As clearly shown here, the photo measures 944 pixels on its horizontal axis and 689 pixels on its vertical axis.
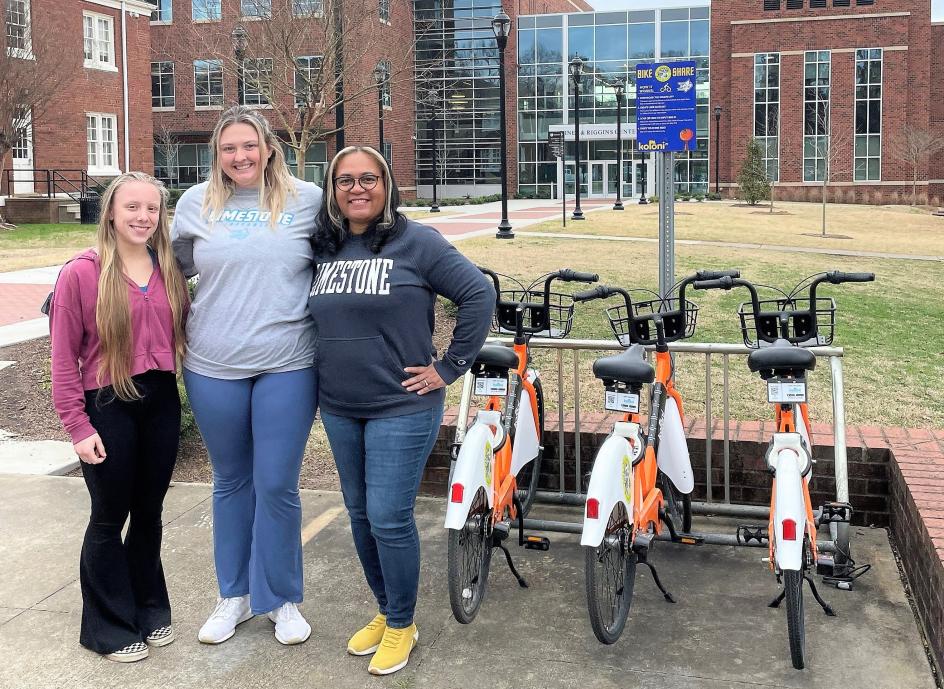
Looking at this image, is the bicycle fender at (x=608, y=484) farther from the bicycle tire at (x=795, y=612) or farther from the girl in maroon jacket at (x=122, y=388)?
the girl in maroon jacket at (x=122, y=388)

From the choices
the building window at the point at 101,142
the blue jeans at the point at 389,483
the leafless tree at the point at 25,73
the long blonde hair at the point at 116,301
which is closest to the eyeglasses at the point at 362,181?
the long blonde hair at the point at 116,301

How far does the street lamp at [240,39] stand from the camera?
55.3 feet

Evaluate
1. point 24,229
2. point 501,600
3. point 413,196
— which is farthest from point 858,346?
point 413,196

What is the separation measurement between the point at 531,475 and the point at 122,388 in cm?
234

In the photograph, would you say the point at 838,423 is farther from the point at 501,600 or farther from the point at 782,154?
the point at 782,154

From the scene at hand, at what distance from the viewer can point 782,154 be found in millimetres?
55750

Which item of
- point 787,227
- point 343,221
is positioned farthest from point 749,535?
point 787,227

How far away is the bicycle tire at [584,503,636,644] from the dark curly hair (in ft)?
4.36

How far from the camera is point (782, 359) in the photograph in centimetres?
407

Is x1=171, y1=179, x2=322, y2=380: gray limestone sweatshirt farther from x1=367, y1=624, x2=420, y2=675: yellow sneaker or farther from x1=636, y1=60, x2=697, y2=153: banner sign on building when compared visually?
x1=636, y1=60, x2=697, y2=153: banner sign on building

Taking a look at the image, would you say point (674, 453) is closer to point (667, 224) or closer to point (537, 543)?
point (537, 543)

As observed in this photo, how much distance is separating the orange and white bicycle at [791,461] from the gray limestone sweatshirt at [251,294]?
1641 millimetres

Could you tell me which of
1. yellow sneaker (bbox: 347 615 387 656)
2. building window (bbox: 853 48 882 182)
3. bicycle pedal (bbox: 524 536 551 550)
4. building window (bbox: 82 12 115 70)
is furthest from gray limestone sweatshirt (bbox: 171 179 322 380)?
building window (bbox: 853 48 882 182)

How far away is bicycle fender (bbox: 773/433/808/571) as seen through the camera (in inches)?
143
